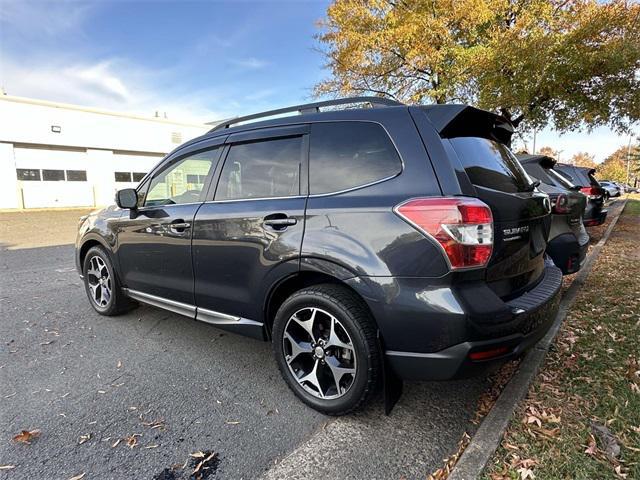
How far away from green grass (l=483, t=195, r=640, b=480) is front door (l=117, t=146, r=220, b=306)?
257 centimetres

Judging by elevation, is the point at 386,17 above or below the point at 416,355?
above

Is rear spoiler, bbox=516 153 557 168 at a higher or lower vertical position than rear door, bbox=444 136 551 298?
higher

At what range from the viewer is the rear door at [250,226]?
8.77 ft

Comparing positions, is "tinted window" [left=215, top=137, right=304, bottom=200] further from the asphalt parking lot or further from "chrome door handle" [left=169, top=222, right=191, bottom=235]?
the asphalt parking lot

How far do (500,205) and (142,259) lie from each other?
3.12 m

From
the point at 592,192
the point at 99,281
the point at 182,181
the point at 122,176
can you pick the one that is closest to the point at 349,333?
the point at 182,181

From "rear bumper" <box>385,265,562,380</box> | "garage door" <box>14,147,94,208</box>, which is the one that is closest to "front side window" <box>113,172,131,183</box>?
"garage door" <box>14,147,94,208</box>

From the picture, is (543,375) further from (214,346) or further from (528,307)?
(214,346)

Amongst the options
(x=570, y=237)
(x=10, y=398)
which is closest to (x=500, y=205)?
(x=570, y=237)

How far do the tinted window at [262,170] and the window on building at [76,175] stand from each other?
2332 cm

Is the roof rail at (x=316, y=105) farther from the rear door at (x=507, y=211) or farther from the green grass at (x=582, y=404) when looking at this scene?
the green grass at (x=582, y=404)

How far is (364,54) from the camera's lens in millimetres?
12055

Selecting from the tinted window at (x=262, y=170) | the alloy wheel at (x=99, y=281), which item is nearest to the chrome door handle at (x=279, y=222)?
the tinted window at (x=262, y=170)

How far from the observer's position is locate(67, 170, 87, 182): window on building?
22.2 m
